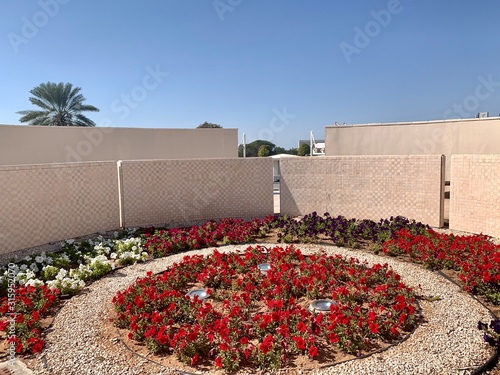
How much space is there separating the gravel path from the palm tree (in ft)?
46.7

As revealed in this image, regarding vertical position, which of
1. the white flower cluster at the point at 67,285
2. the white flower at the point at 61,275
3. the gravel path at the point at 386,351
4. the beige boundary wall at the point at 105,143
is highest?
the beige boundary wall at the point at 105,143

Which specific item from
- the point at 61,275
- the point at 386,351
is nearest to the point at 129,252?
the point at 61,275

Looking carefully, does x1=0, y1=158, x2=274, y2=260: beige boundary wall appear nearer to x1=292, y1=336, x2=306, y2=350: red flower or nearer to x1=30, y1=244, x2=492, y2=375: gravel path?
x1=30, y1=244, x2=492, y2=375: gravel path

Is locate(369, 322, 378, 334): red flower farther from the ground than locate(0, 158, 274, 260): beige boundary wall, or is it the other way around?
locate(0, 158, 274, 260): beige boundary wall

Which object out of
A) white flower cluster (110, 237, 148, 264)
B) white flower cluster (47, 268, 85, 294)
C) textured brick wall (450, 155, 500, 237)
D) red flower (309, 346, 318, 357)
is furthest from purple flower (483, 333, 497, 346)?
white flower cluster (110, 237, 148, 264)

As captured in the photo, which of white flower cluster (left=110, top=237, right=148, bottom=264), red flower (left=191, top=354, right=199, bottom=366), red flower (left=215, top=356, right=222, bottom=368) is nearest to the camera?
red flower (left=215, top=356, right=222, bottom=368)

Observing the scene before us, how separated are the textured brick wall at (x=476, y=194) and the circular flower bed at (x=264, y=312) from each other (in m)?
3.78

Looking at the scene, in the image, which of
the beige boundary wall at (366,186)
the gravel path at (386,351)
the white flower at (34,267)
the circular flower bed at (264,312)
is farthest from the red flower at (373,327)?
the beige boundary wall at (366,186)

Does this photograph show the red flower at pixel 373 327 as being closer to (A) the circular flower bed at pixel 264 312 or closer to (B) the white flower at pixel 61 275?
(A) the circular flower bed at pixel 264 312

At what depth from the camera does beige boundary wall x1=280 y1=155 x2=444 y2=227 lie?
28.9ft

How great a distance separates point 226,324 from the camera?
4023 millimetres

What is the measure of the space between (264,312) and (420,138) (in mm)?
11367

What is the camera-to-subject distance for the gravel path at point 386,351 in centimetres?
349

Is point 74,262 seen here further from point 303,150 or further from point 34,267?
point 303,150
